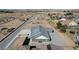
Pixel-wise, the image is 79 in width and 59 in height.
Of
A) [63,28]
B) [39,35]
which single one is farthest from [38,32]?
[63,28]

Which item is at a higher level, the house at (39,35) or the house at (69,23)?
the house at (69,23)

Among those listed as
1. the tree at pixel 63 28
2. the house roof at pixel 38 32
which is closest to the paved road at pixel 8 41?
the house roof at pixel 38 32

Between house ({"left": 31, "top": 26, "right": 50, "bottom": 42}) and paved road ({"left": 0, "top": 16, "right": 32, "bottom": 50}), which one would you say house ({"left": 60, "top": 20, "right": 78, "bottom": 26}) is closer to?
house ({"left": 31, "top": 26, "right": 50, "bottom": 42})

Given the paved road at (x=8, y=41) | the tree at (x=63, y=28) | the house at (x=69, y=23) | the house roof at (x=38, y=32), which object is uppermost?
the house at (x=69, y=23)

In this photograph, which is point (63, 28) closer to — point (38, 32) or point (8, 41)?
point (38, 32)

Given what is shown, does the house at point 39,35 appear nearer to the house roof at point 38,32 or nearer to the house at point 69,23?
the house roof at point 38,32

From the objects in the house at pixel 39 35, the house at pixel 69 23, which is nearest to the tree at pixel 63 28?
the house at pixel 69 23

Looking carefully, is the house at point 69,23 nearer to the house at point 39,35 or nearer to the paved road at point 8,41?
the house at point 39,35
